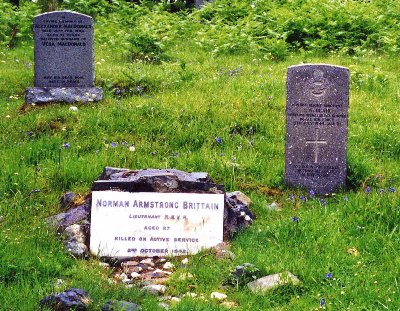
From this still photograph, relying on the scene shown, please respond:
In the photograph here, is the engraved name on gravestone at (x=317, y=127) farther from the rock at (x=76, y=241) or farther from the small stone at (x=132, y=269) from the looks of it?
the rock at (x=76, y=241)

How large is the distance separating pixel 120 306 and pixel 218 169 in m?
3.26

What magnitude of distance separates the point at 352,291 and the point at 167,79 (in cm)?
696

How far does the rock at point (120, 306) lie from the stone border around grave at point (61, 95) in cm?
601

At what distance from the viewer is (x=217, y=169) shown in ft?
25.3

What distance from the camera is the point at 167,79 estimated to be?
11.4 m

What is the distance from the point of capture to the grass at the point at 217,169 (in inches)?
205

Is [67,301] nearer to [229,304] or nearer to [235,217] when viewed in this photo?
[229,304]

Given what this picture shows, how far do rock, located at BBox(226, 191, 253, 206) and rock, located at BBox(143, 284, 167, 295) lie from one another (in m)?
1.80

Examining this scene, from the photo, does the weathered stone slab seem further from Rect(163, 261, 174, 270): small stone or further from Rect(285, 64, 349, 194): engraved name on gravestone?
Rect(163, 261, 174, 270): small stone

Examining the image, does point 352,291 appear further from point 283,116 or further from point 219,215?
point 283,116

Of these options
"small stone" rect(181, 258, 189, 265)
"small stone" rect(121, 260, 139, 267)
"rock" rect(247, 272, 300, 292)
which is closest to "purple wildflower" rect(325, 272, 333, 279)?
"rock" rect(247, 272, 300, 292)

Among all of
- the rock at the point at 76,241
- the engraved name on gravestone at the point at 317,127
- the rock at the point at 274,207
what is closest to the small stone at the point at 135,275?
the rock at the point at 76,241

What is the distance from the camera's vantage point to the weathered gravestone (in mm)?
10727

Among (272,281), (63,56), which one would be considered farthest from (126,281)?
(63,56)
